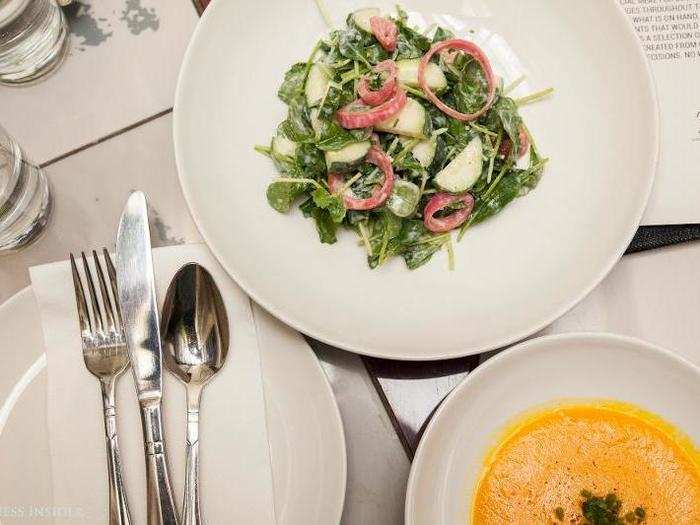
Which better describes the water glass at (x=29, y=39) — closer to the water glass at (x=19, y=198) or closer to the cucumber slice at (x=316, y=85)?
the water glass at (x=19, y=198)

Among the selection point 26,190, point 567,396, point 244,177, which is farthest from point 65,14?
point 567,396

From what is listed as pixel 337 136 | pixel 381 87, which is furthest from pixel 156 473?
pixel 381 87

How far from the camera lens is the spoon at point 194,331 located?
3.87 ft

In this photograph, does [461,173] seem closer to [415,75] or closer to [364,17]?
[415,75]

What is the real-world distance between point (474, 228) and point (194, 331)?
529mm

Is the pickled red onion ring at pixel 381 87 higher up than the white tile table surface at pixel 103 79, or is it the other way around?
the white tile table surface at pixel 103 79

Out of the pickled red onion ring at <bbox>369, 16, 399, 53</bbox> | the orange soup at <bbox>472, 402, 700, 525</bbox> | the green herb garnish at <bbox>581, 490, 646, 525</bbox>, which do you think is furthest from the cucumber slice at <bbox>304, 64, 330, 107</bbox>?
the green herb garnish at <bbox>581, 490, 646, 525</bbox>

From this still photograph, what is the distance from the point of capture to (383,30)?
121 cm

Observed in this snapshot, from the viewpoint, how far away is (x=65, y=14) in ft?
4.52

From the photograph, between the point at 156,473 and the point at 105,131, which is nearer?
the point at 156,473

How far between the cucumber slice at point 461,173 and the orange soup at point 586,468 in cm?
42

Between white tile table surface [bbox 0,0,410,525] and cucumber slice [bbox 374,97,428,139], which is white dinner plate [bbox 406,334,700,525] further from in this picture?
white tile table surface [bbox 0,0,410,525]

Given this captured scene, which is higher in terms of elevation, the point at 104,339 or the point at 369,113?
the point at 369,113

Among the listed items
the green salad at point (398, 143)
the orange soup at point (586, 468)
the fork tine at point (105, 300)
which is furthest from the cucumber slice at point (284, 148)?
the orange soup at point (586, 468)
